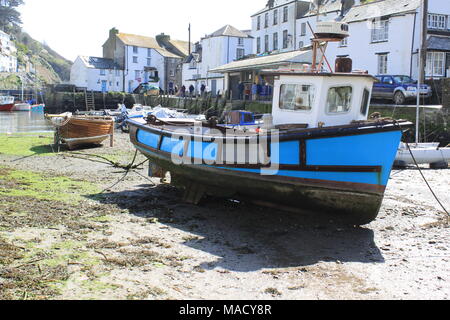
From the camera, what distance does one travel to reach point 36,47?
149625 mm

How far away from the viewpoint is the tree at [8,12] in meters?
109

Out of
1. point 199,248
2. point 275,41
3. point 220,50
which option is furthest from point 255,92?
point 199,248

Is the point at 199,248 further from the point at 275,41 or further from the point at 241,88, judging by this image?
the point at 275,41

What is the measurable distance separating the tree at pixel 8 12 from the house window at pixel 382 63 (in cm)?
10512

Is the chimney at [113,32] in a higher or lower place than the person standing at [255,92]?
higher

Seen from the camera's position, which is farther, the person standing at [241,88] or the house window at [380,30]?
the person standing at [241,88]

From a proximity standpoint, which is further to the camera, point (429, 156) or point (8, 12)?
point (8, 12)

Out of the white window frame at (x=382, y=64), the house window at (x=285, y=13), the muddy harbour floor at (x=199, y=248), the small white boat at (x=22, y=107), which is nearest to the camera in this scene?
the muddy harbour floor at (x=199, y=248)

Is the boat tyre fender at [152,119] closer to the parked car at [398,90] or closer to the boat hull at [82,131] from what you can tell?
the boat hull at [82,131]

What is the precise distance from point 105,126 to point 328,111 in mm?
12347

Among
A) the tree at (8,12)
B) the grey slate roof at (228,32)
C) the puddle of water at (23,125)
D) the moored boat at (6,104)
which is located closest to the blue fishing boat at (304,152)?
the puddle of water at (23,125)

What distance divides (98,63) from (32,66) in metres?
60.6

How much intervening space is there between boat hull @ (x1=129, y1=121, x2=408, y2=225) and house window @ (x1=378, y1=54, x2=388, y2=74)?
77.0 ft

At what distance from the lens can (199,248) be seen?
22.0ft
